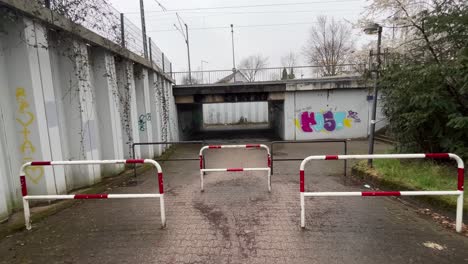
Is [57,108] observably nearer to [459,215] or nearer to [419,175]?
[459,215]

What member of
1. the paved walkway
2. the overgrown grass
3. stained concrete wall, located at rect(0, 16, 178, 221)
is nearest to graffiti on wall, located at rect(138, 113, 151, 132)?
stained concrete wall, located at rect(0, 16, 178, 221)

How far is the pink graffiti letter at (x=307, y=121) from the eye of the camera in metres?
15.8

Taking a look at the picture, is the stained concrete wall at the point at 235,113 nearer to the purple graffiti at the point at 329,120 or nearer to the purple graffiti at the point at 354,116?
the purple graffiti at the point at 329,120

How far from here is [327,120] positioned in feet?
51.7

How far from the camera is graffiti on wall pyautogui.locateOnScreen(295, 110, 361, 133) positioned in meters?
15.7

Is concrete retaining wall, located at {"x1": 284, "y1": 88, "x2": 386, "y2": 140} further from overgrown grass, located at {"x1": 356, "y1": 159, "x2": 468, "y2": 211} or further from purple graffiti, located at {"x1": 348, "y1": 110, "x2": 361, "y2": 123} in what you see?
overgrown grass, located at {"x1": 356, "y1": 159, "x2": 468, "y2": 211}

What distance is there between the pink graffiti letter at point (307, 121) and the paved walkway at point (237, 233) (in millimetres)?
11133

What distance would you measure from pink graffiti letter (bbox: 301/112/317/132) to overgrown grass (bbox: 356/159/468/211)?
8876 mm

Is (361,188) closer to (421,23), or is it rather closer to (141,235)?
(421,23)

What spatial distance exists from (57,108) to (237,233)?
4294mm

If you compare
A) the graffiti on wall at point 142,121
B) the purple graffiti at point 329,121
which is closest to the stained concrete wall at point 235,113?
the purple graffiti at point 329,121

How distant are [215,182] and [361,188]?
3.33 m

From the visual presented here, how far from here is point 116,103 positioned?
7.25m

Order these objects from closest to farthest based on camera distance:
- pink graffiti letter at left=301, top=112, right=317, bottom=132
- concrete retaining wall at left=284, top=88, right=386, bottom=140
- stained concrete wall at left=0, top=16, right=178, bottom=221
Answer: stained concrete wall at left=0, top=16, right=178, bottom=221 → concrete retaining wall at left=284, top=88, right=386, bottom=140 → pink graffiti letter at left=301, top=112, right=317, bottom=132
